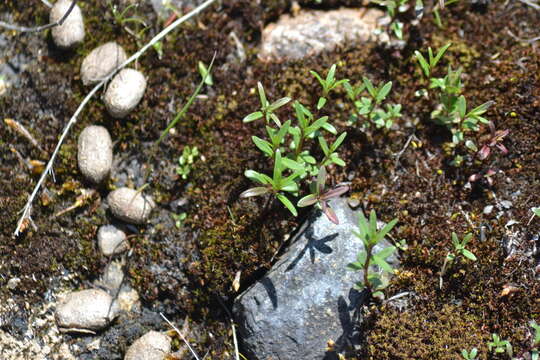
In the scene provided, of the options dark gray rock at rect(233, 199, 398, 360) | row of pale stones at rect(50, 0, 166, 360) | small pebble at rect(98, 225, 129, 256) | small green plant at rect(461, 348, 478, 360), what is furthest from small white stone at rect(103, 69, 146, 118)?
small green plant at rect(461, 348, 478, 360)

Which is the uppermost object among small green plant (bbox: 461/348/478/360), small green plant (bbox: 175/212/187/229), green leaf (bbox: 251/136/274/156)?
green leaf (bbox: 251/136/274/156)

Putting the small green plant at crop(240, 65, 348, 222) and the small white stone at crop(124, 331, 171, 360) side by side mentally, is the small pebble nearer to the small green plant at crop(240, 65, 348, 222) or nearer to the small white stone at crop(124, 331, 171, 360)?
the small white stone at crop(124, 331, 171, 360)

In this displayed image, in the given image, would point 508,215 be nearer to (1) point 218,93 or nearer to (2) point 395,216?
(2) point 395,216

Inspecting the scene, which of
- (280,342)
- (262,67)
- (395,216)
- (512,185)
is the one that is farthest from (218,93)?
(512,185)

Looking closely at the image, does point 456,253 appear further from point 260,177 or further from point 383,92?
point 260,177

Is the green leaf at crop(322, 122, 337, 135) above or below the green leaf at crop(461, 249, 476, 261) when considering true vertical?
above

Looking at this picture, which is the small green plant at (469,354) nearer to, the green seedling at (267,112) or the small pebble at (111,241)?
the green seedling at (267,112)

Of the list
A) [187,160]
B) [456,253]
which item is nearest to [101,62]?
[187,160]

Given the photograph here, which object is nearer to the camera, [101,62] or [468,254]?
[468,254]
